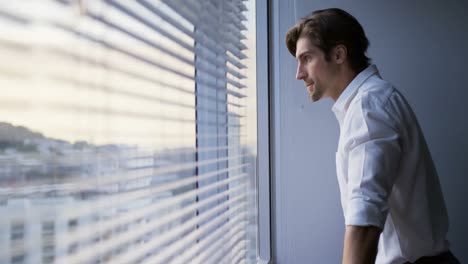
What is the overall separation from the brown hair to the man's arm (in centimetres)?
54

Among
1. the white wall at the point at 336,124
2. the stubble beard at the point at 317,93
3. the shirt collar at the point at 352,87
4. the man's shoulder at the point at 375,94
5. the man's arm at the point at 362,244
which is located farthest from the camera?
the white wall at the point at 336,124

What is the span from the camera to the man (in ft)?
3.28

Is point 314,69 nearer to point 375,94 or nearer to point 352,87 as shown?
point 352,87

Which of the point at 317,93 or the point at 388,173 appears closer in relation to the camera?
the point at 388,173

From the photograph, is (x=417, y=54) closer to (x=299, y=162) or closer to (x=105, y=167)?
(x=299, y=162)

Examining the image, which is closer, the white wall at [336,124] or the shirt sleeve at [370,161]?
the shirt sleeve at [370,161]

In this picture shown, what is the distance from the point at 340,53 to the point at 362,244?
0.59m

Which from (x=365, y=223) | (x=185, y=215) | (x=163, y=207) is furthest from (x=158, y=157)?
(x=365, y=223)

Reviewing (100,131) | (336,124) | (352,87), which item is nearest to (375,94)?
(352,87)

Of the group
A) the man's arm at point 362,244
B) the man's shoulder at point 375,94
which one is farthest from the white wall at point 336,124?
the man's arm at point 362,244

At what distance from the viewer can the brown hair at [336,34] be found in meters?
1.35

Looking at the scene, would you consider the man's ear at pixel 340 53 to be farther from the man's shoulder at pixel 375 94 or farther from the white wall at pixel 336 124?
the white wall at pixel 336 124

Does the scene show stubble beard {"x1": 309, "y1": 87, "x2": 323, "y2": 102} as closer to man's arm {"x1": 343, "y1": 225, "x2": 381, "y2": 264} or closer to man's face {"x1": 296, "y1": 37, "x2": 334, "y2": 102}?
man's face {"x1": 296, "y1": 37, "x2": 334, "y2": 102}

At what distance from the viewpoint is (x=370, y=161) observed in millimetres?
Answer: 1021
